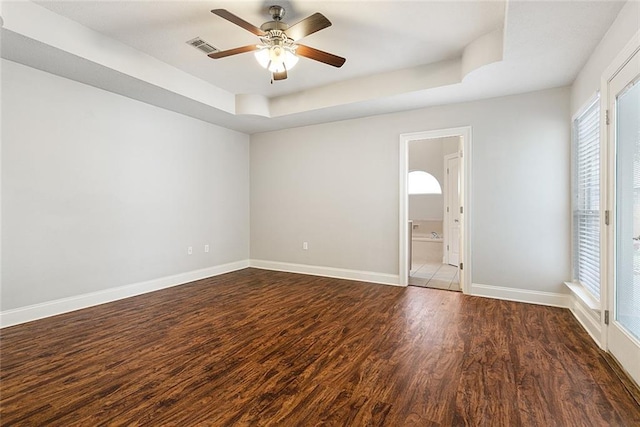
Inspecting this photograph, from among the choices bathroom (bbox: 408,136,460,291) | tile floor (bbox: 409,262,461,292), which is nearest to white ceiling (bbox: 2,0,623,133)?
bathroom (bbox: 408,136,460,291)

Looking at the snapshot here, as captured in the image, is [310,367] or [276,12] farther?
[276,12]

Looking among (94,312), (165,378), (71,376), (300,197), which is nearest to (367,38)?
(300,197)

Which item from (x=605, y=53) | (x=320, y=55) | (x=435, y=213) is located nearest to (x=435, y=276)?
(x=605, y=53)

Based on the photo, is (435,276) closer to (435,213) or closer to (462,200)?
(462,200)

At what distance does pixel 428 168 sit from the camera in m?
9.20

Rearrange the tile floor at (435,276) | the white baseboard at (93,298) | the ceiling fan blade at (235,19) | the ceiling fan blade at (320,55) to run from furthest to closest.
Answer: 1. the tile floor at (435,276)
2. the white baseboard at (93,298)
3. the ceiling fan blade at (320,55)
4. the ceiling fan blade at (235,19)

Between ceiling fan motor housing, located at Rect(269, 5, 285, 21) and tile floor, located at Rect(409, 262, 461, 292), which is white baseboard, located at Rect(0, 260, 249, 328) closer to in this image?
tile floor, located at Rect(409, 262, 461, 292)

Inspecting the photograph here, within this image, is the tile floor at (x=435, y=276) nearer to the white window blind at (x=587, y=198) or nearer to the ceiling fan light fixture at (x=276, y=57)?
the white window blind at (x=587, y=198)

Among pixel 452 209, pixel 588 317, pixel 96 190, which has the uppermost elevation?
pixel 96 190

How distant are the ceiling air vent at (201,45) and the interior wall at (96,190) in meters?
1.44

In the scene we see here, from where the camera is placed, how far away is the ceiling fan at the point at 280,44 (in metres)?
2.56

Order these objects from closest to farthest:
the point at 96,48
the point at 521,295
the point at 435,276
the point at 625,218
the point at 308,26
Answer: the point at 625,218 → the point at 308,26 → the point at 96,48 → the point at 521,295 → the point at 435,276

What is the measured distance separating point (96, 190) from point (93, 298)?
1.28m

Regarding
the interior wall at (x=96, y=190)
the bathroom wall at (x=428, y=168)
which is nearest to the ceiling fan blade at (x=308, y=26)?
the interior wall at (x=96, y=190)
